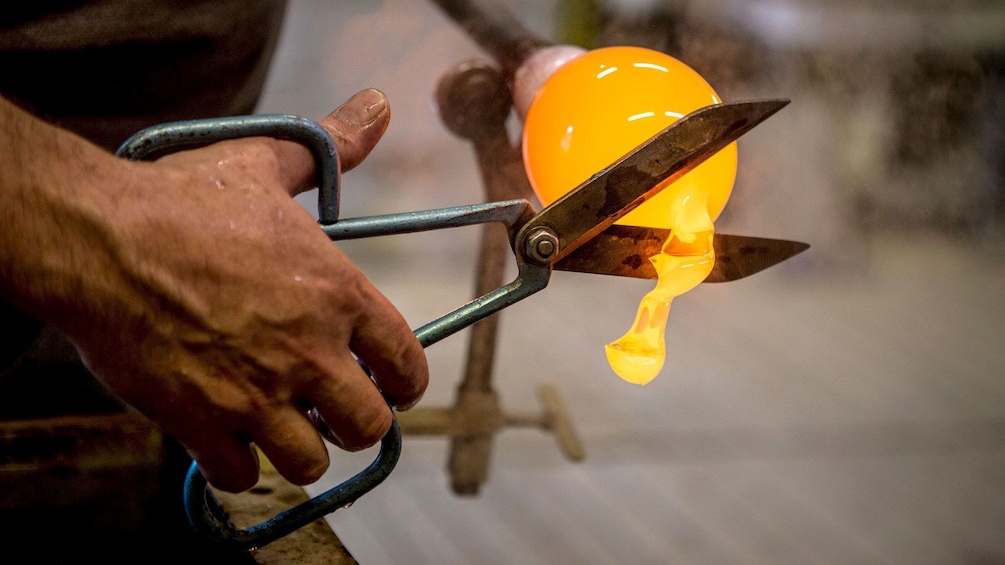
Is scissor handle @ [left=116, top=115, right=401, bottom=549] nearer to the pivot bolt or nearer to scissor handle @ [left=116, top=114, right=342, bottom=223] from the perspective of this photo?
scissor handle @ [left=116, top=114, right=342, bottom=223]

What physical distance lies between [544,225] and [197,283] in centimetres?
21

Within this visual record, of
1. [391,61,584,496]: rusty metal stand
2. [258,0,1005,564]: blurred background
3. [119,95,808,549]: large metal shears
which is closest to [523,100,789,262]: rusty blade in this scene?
[119,95,808,549]: large metal shears

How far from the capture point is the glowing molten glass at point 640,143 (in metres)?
0.50

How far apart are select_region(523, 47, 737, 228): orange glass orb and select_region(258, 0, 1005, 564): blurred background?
398mm

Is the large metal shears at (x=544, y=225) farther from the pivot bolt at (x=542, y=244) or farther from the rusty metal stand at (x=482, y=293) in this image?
the rusty metal stand at (x=482, y=293)

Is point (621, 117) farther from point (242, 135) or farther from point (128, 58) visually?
point (128, 58)

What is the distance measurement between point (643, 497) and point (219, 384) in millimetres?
1054

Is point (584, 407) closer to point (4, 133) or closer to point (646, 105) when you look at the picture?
point (646, 105)

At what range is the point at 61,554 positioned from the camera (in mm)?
624

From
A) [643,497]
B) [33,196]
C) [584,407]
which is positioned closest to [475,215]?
[33,196]

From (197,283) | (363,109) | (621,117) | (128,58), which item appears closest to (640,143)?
(621,117)

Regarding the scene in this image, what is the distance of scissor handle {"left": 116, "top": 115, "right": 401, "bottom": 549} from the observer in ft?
1.36

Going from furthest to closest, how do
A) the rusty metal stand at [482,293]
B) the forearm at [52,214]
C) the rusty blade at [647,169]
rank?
the rusty metal stand at [482,293]
the rusty blade at [647,169]
the forearm at [52,214]

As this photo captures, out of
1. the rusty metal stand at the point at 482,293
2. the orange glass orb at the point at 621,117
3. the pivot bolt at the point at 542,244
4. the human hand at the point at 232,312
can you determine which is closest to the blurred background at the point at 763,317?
the rusty metal stand at the point at 482,293
